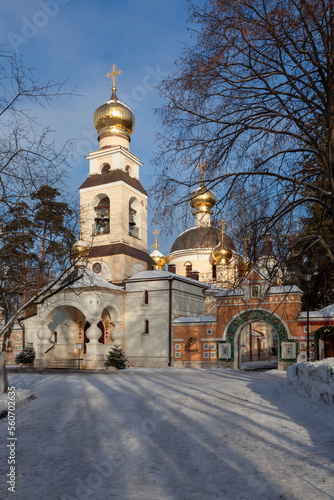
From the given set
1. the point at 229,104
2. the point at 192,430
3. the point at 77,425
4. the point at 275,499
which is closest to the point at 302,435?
the point at 192,430

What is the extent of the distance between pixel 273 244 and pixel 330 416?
312 cm

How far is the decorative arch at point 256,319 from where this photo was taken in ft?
73.4

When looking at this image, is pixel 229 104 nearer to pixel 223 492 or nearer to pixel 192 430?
pixel 192 430

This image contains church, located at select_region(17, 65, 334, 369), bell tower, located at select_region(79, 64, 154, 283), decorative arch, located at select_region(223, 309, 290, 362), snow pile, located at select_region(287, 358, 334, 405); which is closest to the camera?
snow pile, located at select_region(287, 358, 334, 405)

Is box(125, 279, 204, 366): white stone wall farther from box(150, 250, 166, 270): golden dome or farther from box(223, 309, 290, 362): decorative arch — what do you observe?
box(150, 250, 166, 270): golden dome

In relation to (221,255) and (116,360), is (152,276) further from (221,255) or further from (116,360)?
(221,255)

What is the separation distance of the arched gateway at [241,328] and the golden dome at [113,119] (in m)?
17.1

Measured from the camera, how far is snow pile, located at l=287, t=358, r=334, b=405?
25.6ft

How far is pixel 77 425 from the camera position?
738 centimetres

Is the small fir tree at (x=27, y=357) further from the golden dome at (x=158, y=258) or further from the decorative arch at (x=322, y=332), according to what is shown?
the decorative arch at (x=322, y=332)

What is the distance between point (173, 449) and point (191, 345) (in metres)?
19.2

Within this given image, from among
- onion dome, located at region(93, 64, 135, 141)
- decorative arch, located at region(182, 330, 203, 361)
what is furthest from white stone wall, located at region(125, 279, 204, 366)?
onion dome, located at region(93, 64, 135, 141)

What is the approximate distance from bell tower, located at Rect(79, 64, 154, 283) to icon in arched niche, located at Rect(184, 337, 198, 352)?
260 inches

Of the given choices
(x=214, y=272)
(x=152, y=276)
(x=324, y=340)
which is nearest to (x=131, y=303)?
(x=152, y=276)
